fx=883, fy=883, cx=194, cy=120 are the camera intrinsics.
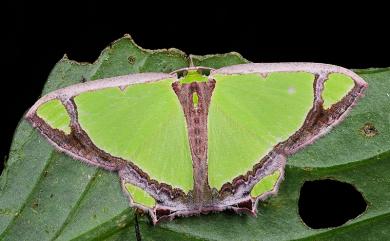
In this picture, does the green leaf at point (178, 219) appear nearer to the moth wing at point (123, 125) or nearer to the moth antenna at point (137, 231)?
the moth antenna at point (137, 231)

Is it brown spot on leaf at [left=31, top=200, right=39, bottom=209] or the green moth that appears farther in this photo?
brown spot on leaf at [left=31, top=200, right=39, bottom=209]

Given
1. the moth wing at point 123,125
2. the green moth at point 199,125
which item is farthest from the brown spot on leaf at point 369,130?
the moth wing at point 123,125

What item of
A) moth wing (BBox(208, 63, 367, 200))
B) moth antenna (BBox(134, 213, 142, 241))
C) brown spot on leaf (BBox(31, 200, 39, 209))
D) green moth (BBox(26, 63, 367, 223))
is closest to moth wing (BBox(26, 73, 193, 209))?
green moth (BBox(26, 63, 367, 223))

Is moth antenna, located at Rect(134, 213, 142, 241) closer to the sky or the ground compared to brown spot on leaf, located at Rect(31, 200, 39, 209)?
closer to the ground

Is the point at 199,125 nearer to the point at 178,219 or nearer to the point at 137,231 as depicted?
the point at 178,219

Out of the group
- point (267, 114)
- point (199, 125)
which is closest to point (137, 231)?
point (199, 125)

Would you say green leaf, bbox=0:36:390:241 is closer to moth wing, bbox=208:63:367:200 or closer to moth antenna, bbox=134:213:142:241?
moth antenna, bbox=134:213:142:241
